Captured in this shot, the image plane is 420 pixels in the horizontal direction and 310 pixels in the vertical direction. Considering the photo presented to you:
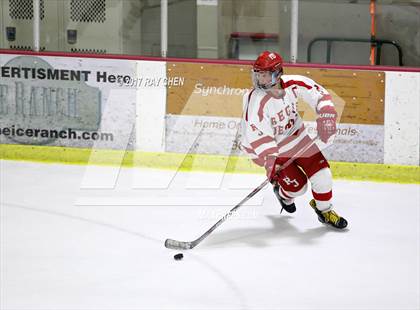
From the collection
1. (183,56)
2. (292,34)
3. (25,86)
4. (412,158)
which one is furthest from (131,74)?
(412,158)

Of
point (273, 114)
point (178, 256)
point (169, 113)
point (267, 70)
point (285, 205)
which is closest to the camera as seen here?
point (178, 256)

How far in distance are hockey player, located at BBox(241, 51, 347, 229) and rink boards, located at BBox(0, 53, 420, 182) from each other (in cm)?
146

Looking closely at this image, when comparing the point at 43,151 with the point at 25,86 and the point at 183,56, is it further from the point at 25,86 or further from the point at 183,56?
the point at 183,56

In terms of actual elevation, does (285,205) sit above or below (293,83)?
below

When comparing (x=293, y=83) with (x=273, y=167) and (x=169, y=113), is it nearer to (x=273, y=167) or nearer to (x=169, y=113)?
(x=273, y=167)

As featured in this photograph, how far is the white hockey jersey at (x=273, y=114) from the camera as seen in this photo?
4371 millimetres

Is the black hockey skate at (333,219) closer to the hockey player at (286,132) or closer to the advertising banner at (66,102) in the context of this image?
the hockey player at (286,132)

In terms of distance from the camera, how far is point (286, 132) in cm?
459

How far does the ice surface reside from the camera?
337 cm

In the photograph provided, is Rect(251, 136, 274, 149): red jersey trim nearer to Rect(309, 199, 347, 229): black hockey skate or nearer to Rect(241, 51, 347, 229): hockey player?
Rect(241, 51, 347, 229): hockey player

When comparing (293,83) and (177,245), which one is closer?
(177,245)

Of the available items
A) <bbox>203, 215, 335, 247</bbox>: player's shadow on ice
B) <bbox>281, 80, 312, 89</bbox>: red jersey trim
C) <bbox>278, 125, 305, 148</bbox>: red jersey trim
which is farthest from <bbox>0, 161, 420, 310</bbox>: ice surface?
<bbox>281, 80, 312, 89</bbox>: red jersey trim

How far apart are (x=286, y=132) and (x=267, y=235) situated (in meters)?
0.60

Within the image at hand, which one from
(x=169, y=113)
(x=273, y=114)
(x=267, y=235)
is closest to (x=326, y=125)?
(x=273, y=114)
